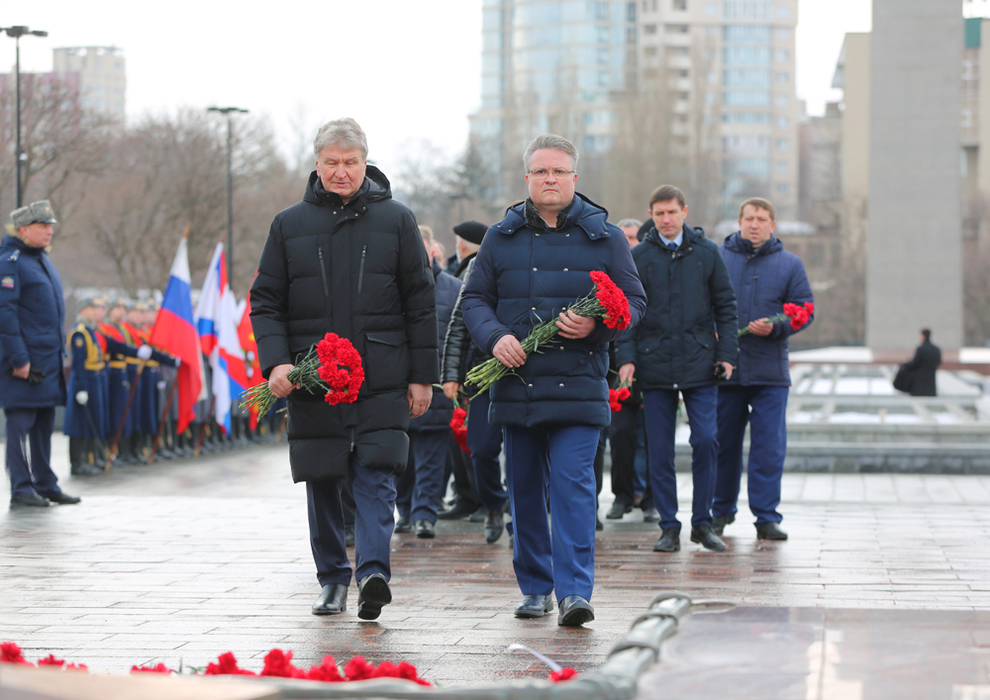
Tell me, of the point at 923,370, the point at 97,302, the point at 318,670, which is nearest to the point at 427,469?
the point at 318,670

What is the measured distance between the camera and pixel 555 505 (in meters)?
5.61

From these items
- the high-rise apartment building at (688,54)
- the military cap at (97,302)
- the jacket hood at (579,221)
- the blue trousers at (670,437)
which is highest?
the high-rise apartment building at (688,54)

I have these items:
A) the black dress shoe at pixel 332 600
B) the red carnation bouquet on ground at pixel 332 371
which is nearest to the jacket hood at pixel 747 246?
the red carnation bouquet on ground at pixel 332 371

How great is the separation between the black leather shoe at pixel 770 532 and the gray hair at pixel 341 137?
385cm

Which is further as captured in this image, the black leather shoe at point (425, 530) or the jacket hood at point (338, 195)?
the black leather shoe at point (425, 530)

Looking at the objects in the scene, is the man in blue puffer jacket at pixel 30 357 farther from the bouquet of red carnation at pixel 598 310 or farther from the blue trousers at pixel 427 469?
the bouquet of red carnation at pixel 598 310

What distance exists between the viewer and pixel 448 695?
2457mm

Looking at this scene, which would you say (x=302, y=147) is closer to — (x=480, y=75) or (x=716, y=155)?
(x=716, y=155)

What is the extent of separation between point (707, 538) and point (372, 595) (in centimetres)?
286

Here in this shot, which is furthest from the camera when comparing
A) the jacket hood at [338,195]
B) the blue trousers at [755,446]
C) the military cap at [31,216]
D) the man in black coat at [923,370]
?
the man in black coat at [923,370]

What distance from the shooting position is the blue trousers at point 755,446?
8.14 m

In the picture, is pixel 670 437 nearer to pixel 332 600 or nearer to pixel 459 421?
pixel 459 421

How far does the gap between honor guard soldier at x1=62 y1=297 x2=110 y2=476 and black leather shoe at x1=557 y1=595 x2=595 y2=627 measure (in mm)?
9302

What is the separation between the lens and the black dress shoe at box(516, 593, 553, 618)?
5648mm
